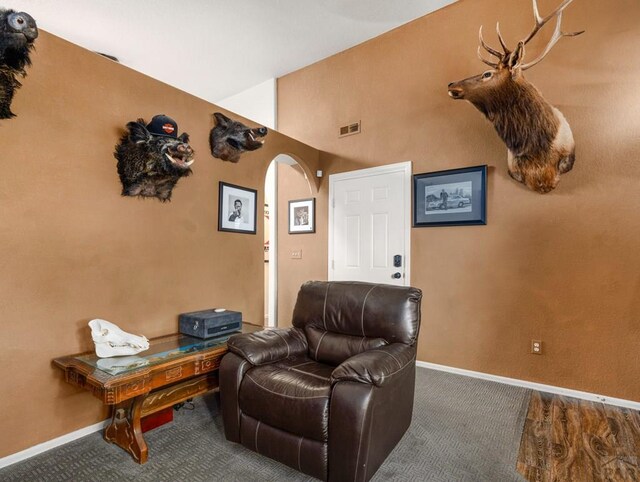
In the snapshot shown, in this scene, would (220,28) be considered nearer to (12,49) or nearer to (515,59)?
(12,49)

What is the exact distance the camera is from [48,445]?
205cm

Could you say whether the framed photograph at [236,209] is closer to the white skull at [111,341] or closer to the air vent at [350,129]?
the white skull at [111,341]

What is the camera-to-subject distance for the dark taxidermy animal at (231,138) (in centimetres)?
306

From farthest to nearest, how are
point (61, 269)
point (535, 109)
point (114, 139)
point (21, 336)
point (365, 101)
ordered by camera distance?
1. point (365, 101)
2. point (535, 109)
3. point (114, 139)
4. point (61, 269)
5. point (21, 336)

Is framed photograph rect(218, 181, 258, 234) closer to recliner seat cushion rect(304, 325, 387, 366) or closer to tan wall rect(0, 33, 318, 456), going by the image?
tan wall rect(0, 33, 318, 456)

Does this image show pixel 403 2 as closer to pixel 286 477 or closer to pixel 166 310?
pixel 166 310

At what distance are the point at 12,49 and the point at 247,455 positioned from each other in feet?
8.51

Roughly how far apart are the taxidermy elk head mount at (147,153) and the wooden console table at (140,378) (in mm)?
1169

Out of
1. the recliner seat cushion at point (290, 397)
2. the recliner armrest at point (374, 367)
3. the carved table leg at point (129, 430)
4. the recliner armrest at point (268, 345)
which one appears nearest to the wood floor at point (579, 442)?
the recliner armrest at point (374, 367)

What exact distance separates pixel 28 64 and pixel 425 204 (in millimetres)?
3326

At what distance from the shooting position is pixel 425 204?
11.8ft

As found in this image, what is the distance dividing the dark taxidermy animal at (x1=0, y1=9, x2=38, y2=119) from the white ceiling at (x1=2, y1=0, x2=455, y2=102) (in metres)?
2.03

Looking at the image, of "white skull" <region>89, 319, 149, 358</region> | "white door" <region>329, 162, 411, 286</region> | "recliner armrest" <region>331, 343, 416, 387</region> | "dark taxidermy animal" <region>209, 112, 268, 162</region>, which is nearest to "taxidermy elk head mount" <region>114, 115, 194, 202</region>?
"dark taxidermy animal" <region>209, 112, 268, 162</region>

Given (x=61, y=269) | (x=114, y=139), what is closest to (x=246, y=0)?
(x=114, y=139)
